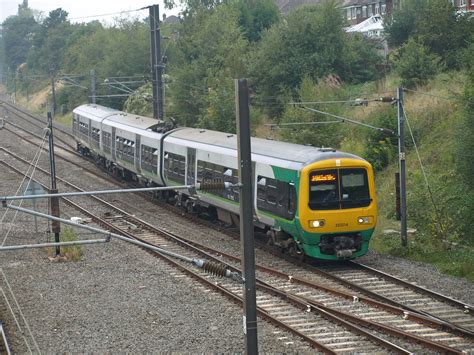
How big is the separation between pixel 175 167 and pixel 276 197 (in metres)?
8.45

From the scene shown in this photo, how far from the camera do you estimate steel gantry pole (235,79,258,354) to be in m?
10.8

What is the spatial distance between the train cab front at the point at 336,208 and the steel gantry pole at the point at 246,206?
7.97m

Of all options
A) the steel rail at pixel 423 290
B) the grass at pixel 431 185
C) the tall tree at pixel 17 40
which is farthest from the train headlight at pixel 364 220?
the tall tree at pixel 17 40

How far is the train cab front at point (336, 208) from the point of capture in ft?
62.1

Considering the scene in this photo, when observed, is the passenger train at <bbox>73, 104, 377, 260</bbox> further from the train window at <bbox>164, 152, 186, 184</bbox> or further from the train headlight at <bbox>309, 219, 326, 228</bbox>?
the train window at <bbox>164, 152, 186, 184</bbox>

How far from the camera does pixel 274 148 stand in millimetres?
21531

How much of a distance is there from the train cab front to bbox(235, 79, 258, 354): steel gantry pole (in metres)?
7.97

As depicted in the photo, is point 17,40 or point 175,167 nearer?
point 175,167

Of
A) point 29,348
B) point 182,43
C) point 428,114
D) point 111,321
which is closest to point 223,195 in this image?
point 111,321

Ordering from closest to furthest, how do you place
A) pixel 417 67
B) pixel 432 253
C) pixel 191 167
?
1. pixel 432 253
2. pixel 191 167
3. pixel 417 67

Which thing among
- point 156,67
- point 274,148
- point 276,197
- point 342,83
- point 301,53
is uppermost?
point 301,53

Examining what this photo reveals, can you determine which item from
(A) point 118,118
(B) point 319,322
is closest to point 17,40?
(A) point 118,118

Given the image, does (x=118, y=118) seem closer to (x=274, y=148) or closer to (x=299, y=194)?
(x=274, y=148)

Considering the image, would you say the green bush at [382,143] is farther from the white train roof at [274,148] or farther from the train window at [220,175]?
the train window at [220,175]
